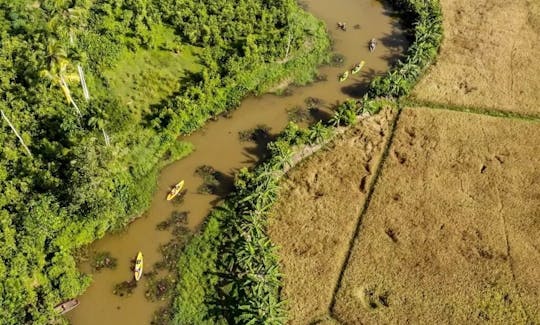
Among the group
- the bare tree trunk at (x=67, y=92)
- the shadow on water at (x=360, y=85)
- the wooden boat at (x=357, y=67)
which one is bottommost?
the shadow on water at (x=360, y=85)

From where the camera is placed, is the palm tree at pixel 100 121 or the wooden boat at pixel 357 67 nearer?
the palm tree at pixel 100 121

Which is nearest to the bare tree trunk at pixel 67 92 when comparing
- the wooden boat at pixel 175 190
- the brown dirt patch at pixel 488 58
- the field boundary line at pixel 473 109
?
the wooden boat at pixel 175 190

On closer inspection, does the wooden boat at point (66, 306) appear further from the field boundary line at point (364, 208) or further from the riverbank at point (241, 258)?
the field boundary line at point (364, 208)

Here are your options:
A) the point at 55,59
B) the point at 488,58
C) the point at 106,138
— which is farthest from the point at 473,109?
the point at 55,59

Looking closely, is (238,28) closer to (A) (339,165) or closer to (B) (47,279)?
(A) (339,165)

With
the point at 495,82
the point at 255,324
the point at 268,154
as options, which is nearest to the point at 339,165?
the point at 268,154
